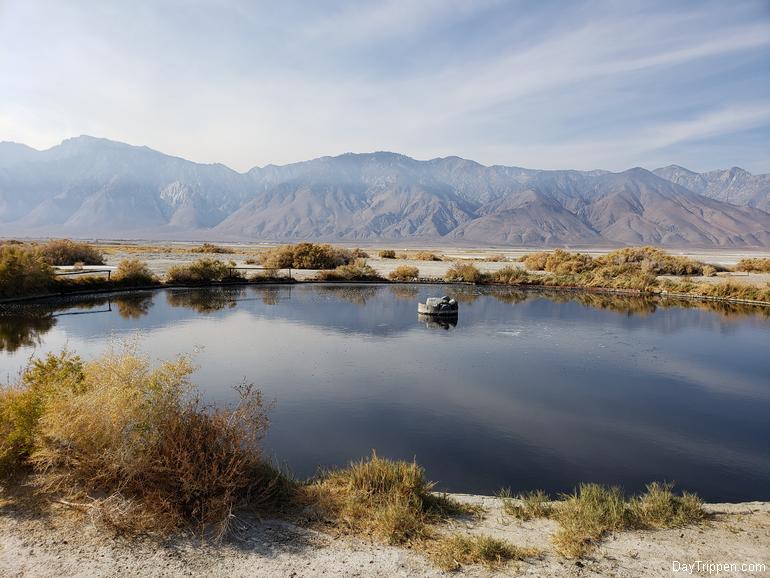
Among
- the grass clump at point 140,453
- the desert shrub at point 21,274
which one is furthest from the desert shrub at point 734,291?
the desert shrub at point 21,274

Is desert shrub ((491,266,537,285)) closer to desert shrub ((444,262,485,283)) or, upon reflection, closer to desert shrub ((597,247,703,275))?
desert shrub ((444,262,485,283))

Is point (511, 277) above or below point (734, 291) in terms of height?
above

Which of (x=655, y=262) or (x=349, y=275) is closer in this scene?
(x=349, y=275)

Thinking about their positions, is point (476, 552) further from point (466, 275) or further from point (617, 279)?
point (617, 279)

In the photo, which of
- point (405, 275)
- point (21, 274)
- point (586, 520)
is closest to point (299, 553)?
point (586, 520)

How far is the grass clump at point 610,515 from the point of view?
594cm

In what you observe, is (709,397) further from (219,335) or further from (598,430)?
(219,335)

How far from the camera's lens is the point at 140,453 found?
20.3 feet

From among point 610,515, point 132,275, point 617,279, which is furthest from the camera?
point 617,279

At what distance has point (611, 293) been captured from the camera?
38219 mm

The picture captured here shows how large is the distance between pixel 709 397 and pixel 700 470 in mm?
5412

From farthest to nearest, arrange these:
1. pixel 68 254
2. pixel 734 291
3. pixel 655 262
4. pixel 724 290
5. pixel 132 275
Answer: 1. pixel 655 262
2. pixel 68 254
3. pixel 724 290
4. pixel 734 291
5. pixel 132 275

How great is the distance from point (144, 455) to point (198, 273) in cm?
3225

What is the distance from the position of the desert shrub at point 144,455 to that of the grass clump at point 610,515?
351 centimetres
